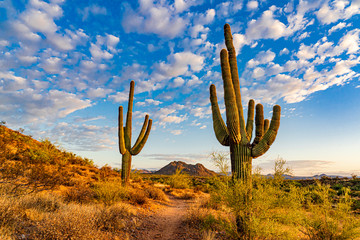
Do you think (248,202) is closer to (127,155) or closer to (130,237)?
(130,237)

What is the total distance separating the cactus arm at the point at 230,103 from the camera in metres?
6.79

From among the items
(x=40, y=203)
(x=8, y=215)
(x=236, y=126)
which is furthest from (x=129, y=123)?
(x=8, y=215)

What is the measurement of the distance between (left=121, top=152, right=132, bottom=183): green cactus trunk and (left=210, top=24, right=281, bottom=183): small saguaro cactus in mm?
7181

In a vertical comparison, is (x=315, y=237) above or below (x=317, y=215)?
below

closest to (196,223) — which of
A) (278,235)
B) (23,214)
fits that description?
(278,235)

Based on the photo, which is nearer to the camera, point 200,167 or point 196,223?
point 196,223

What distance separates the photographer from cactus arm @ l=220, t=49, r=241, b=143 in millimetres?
6791

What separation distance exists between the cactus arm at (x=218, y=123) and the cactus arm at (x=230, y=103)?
1.35 ft

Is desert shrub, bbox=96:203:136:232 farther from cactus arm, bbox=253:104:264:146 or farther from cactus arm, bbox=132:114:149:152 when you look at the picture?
cactus arm, bbox=132:114:149:152

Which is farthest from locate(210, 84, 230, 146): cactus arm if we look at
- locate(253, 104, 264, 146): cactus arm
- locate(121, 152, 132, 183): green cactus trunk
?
locate(121, 152, 132, 183): green cactus trunk

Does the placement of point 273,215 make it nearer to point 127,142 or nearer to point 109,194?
point 109,194

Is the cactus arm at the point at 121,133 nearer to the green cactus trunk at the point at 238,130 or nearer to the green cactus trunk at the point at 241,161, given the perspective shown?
the green cactus trunk at the point at 238,130

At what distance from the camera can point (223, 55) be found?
7.79 meters

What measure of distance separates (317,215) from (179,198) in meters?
10.8
